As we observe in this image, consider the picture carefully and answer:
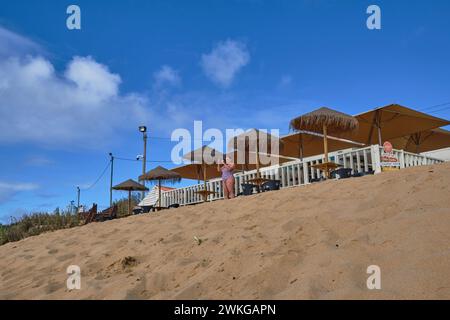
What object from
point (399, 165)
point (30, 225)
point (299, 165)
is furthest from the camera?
point (30, 225)

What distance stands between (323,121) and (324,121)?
2cm

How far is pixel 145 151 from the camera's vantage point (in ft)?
75.9

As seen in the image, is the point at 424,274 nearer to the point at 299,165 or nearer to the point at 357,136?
the point at 299,165

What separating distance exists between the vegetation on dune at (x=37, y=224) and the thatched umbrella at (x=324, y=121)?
7.37 meters

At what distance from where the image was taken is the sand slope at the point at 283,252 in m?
3.05

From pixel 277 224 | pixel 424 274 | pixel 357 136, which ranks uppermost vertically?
pixel 357 136

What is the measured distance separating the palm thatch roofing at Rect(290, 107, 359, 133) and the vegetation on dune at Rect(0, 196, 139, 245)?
7.36 m

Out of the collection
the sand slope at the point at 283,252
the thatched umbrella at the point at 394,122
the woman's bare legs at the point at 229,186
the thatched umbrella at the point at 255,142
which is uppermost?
the thatched umbrella at the point at 394,122

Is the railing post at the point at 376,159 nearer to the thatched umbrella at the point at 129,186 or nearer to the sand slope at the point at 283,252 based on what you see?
the sand slope at the point at 283,252

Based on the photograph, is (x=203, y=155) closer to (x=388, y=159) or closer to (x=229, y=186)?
(x=229, y=186)

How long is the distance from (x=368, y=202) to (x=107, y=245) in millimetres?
3736

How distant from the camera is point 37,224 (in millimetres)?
12875

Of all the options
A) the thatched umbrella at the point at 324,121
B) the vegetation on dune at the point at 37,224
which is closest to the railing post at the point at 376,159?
the thatched umbrella at the point at 324,121
